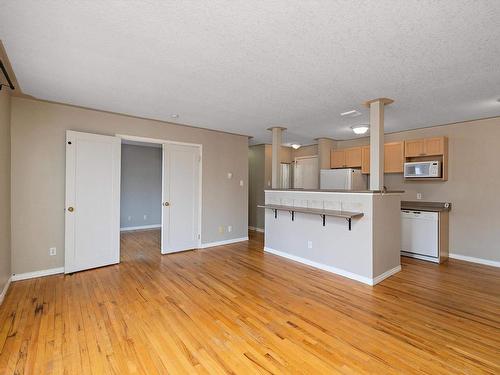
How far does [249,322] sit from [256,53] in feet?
8.41

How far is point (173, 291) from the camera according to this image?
123 inches

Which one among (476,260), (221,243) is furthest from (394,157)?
(221,243)

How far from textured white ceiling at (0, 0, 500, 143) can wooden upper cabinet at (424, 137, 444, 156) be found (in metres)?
0.83

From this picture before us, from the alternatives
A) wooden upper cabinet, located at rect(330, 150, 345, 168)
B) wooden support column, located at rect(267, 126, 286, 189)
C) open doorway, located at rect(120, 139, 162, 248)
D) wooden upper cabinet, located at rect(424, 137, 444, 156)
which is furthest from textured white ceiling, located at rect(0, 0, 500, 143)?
open doorway, located at rect(120, 139, 162, 248)

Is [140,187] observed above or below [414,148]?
below

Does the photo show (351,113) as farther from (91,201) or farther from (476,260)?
(91,201)

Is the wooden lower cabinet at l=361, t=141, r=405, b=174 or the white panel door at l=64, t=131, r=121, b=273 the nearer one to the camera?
the white panel door at l=64, t=131, r=121, b=273

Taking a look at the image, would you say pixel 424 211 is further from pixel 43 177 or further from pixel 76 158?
pixel 43 177

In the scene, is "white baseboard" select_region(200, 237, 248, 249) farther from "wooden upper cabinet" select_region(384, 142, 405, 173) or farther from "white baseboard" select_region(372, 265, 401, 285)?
"wooden upper cabinet" select_region(384, 142, 405, 173)

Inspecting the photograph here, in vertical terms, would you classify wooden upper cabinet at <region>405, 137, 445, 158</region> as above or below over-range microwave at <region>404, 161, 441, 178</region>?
above

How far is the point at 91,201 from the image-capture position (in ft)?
12.7

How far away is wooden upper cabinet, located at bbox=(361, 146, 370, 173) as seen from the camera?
18.2 ft

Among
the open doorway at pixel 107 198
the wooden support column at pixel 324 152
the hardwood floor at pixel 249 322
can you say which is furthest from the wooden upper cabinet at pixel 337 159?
the open doorway at pixel 107 198

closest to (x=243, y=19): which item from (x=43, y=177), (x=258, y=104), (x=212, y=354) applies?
(x=258, y=104)
